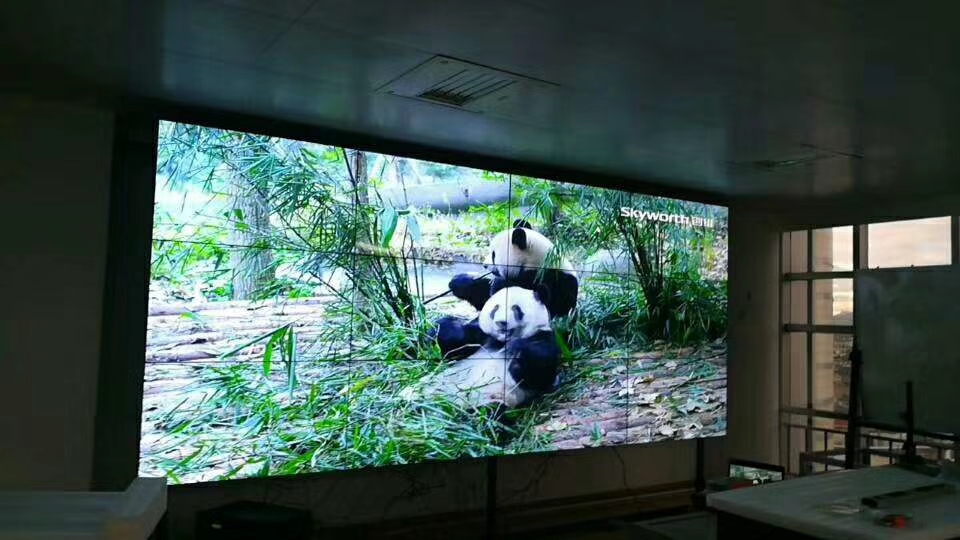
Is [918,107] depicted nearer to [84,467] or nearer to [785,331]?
[785,331]

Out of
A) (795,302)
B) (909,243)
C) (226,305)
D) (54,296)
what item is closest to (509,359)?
(226,305)

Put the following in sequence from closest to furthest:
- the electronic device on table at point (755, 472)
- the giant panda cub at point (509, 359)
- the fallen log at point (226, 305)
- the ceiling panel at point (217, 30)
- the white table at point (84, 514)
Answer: the white table at point (84, 514)
the ceiling panel at point (217, 30)
the fallen log at point (226, 305)
the giant panda cub at point (509, 359)
the electronic device on table at point (755, 472)

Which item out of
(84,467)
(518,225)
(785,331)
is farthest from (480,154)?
(785,331)

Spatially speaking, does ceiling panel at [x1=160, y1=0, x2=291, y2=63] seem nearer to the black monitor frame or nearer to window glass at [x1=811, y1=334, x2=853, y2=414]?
the black monitor frame

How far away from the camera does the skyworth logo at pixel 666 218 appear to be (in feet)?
20.0

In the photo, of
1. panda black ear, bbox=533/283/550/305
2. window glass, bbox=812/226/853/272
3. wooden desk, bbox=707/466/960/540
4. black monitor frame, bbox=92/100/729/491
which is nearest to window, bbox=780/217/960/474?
window glass, bbox=812/226/853/272

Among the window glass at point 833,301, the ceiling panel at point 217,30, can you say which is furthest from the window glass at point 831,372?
the ceiling panel at point 217,30

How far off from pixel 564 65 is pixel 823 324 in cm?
529

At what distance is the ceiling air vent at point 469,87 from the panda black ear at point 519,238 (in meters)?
1.45

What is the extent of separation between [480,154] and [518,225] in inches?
24.6

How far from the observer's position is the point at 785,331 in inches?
297

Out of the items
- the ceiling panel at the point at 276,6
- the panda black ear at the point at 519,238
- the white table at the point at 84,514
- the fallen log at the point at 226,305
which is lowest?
the white table at the point at 84,514

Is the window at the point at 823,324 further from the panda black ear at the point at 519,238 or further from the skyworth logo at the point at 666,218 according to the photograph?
the panda black ear at the point at 519,238

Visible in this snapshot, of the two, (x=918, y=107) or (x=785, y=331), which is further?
(x=785, y=331)
